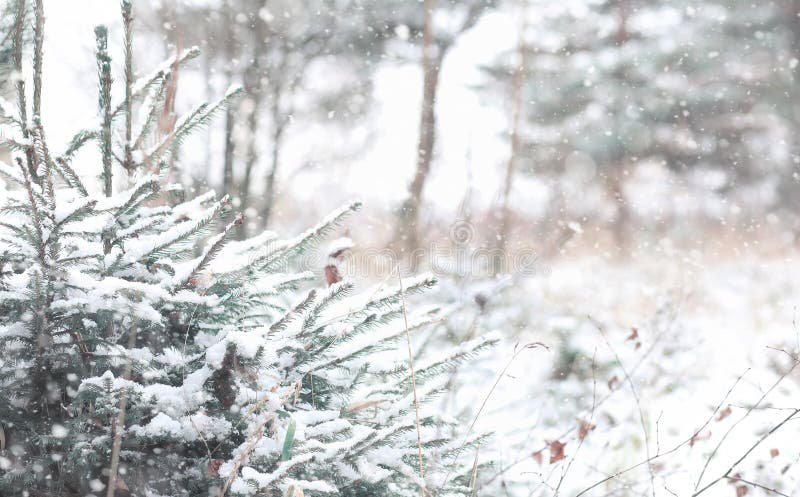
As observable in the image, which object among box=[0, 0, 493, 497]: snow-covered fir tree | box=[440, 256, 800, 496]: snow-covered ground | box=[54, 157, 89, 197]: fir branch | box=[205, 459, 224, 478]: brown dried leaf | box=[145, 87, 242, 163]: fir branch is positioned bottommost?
box=[440, 256, 800, 496]: snow-covered ground

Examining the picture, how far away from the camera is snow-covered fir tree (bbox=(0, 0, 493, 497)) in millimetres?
1046

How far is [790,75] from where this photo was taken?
1297 cm

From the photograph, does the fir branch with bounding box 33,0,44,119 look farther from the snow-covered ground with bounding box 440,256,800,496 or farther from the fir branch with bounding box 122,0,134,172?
the snow-covered ground with bounding box 440,256,800,496

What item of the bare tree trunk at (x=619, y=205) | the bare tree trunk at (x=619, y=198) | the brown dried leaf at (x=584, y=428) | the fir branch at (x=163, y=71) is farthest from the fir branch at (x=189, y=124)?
the bare tree trunk at (x=619, y=198)

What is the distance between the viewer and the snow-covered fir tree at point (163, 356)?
1046 mm

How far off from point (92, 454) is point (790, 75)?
622 inches

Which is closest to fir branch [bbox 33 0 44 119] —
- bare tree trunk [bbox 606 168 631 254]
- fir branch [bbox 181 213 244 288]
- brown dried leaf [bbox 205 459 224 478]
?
fir branch [bbox 181 213 244 288]

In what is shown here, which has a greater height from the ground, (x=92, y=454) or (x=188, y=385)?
(x=188, y=385)

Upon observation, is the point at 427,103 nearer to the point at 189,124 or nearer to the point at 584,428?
the point at 584,428

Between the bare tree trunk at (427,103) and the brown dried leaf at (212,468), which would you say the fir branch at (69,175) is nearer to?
the brown dried leaf at (212,468)

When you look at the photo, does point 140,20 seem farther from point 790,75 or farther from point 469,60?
point 790,75

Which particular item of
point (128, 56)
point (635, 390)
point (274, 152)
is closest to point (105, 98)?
point (128, 56)

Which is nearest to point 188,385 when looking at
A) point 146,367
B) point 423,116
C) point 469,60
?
point 146,367

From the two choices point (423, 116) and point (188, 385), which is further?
point (423, 116)
